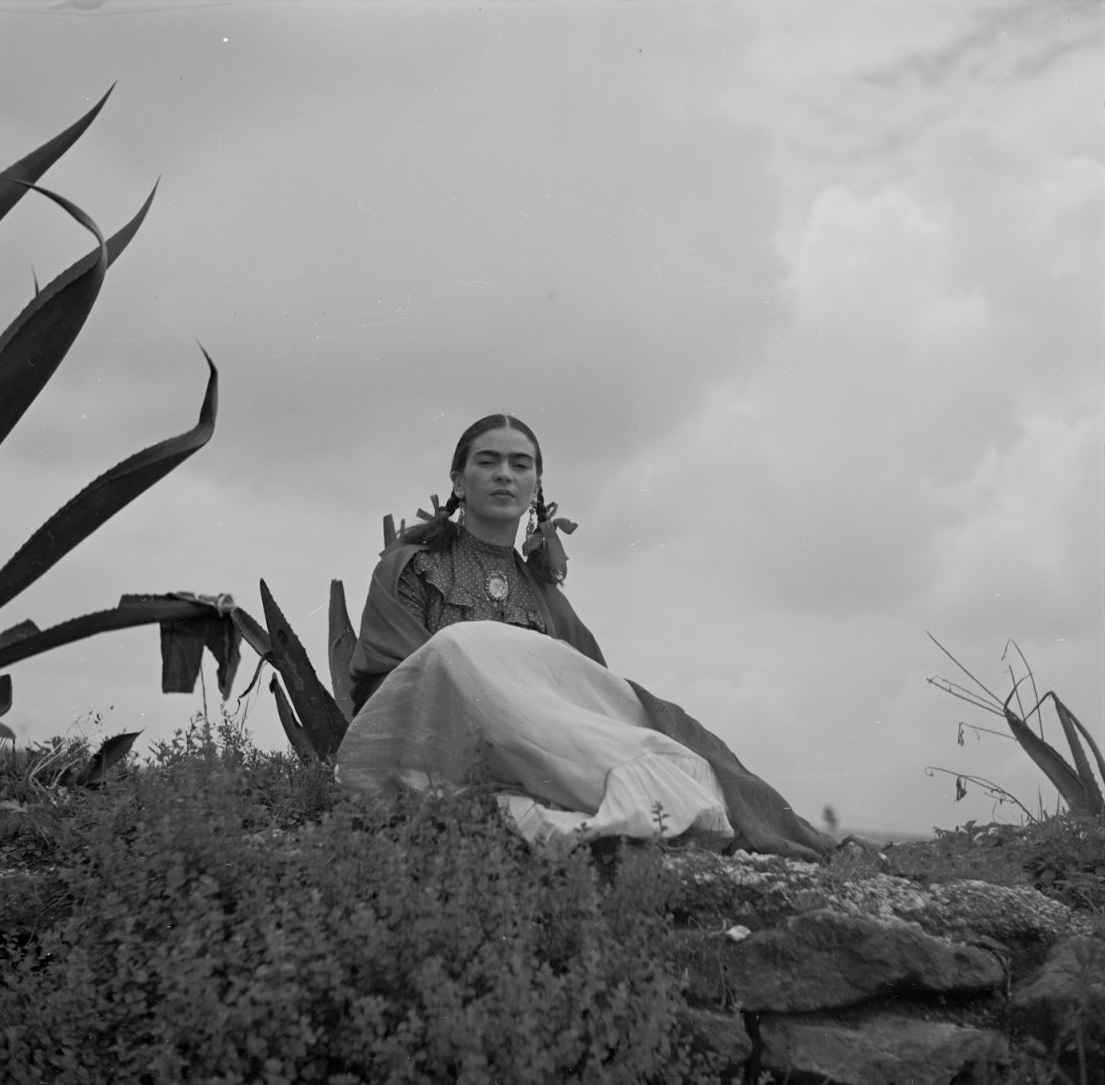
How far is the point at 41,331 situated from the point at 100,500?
0.65 metres

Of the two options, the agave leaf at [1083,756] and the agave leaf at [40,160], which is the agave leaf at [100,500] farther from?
the agave leaf at [1083,756]

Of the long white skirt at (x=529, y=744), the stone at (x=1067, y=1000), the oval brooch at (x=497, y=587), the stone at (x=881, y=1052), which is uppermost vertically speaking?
the oval brooch at (x=497, y=587)

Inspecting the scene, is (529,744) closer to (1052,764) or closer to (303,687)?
(303,687)

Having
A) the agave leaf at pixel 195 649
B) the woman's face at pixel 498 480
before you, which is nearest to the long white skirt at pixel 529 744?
the woman's face at pixel 498 480

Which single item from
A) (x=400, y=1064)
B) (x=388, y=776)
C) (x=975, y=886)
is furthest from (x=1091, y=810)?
(x=400, y=1064)

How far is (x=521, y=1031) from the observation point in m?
2.72

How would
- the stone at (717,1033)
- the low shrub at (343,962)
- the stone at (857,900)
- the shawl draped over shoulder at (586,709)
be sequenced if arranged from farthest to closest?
the shawl draped over shoulder at (586,709)
the stone at (857,900)
the stone at (717,1033)
the low shrub at (343,962)

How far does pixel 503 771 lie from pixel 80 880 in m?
1.24

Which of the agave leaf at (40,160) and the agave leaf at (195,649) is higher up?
the agave leaf at (40,160)

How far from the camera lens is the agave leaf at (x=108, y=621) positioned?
16.6 ft

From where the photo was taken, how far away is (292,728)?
5.95 metres

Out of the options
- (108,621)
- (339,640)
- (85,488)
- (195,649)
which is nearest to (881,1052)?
(195,649)

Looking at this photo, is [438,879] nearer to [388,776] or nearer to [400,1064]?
[400,1064]

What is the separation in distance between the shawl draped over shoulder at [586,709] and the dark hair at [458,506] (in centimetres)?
10
